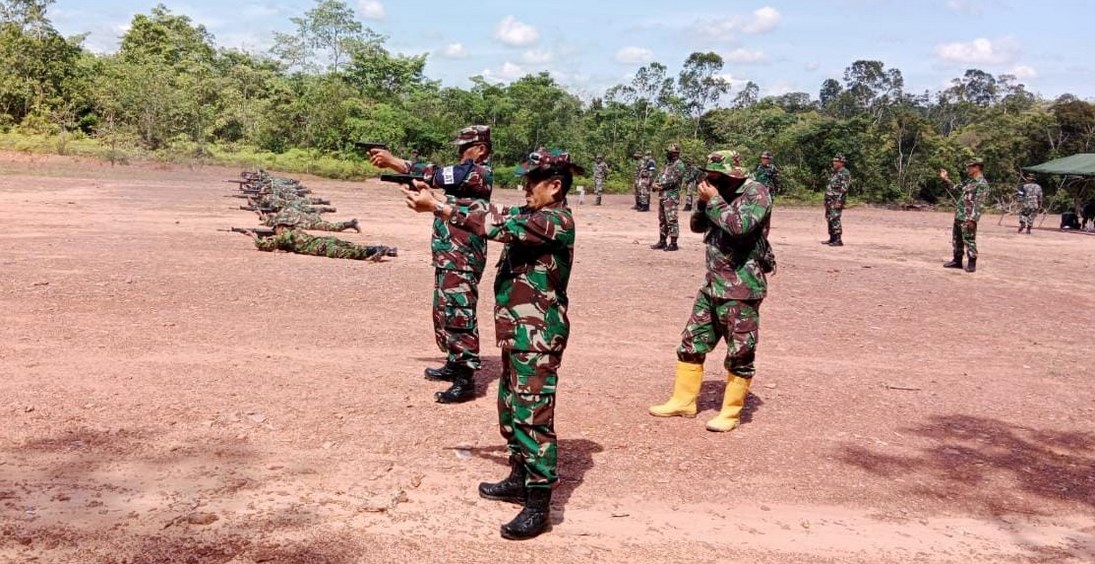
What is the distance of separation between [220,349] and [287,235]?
5.49 meters

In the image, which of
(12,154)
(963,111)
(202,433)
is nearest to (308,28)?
(12,154)

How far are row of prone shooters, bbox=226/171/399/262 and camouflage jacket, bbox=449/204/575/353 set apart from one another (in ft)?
26.7

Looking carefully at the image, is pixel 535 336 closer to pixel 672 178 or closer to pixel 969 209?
pixel 969 209

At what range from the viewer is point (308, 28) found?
145 ft

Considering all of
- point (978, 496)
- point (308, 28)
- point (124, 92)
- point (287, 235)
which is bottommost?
point (978, 496)

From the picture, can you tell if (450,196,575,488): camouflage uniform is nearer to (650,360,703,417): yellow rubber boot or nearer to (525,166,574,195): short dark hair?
(525,166,574,195): short dark hair

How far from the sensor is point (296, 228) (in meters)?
12.8

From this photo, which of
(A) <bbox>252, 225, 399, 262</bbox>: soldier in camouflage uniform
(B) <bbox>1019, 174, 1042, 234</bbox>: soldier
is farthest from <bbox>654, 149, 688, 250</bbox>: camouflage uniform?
(B) <bbox>1019, 174, 1042, 234</bbox>: soldier

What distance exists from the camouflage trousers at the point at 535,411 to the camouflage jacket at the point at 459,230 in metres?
1.76

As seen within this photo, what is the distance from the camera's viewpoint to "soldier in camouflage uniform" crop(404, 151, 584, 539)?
3.59 metres

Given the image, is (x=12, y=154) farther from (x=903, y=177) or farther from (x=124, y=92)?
(x=903, y=177)

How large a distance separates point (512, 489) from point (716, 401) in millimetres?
2397

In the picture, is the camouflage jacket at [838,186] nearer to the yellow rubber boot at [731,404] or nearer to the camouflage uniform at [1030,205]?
the camouflage uniform at [1030,205]

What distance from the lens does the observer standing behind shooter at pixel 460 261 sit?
17.2 ft
